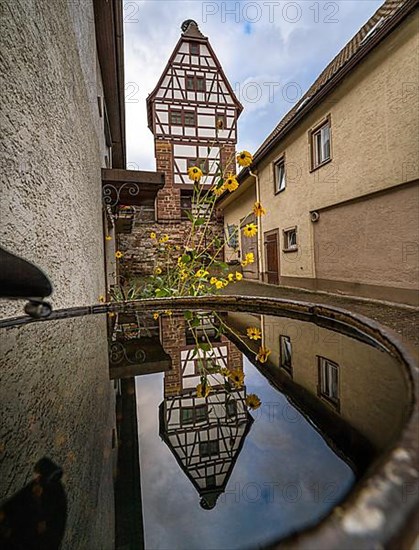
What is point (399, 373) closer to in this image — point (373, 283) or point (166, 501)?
point (166, 501)

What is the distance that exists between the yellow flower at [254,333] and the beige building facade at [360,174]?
355cm

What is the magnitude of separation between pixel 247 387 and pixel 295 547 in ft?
2.06

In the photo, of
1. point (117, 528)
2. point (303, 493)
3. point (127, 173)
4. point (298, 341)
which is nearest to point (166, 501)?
point (117, 528)

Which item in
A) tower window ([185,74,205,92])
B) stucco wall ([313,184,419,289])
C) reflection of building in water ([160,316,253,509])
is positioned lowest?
reflection of building in water ([160,316,253,509])

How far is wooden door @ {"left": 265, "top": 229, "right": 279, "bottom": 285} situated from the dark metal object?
7.80 m

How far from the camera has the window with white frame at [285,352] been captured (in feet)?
3.31

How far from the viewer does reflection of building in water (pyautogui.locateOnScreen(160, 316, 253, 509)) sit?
1.67ft

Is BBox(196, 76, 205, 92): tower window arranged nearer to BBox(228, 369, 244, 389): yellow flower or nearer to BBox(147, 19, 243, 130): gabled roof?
BBox(147, 19, 243, 130): gabled roof

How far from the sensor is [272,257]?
8.28m

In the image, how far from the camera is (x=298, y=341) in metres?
1.17

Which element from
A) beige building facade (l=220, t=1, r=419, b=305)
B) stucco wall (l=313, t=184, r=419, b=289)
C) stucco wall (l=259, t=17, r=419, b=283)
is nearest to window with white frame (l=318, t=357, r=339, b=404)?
beige building facade (l=220, t=1, r=419, b=305)

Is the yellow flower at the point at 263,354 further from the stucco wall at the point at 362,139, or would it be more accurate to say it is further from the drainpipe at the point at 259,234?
the drainpipe at the point at 259,234

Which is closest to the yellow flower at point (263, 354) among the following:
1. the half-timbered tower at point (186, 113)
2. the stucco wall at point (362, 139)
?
the stucco wall at point (362, 139)

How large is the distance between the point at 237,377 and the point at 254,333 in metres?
0.48
